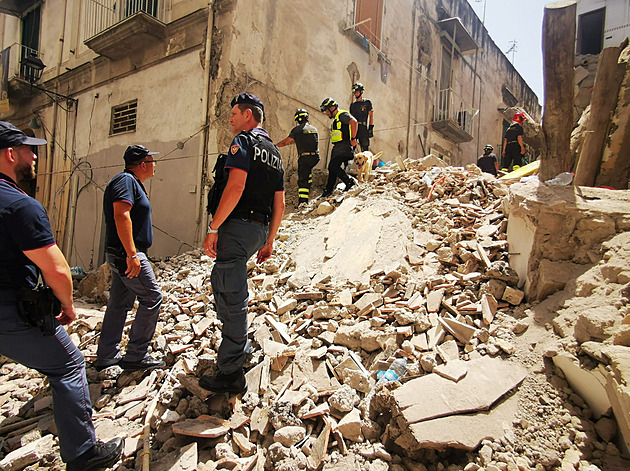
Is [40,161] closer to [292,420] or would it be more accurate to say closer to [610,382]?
[292,420]

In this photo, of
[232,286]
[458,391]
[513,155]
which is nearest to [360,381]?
[458,391]

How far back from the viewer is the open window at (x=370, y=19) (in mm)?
9789

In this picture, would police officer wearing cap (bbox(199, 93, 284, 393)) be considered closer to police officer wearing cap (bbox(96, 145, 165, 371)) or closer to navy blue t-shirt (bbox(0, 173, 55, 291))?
police officer wearing cap (bbox(96, 145, 165, 371))

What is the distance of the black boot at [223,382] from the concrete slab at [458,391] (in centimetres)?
108

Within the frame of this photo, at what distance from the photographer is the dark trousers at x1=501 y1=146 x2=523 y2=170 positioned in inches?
340

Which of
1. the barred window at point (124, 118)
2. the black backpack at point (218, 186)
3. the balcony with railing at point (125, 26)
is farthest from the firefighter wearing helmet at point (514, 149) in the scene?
the barred window at point (124, 118)

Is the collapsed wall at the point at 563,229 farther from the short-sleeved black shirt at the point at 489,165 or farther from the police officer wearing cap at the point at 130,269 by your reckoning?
the short-sleeved black shirt at the point at 489,165

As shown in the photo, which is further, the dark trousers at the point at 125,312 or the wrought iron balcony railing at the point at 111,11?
the wrought iron balcony railing at the point at 111,11

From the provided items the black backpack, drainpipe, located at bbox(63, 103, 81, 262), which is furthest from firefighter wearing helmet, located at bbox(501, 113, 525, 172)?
drainpipe, located at bbox(63, 103, 81, 262)

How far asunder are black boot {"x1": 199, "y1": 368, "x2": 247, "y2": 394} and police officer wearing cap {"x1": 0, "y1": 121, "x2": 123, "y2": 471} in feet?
1.96

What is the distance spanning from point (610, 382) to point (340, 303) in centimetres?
191

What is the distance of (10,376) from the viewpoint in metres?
3.24

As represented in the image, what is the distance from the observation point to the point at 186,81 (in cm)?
717

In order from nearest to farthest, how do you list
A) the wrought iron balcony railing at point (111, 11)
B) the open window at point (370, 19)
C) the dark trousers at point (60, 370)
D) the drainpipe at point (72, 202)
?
the dark trousers at point (60, 370)
the wrought iron balcony railing at point (111, 11)
the drainpipe at point (72, 202)
the open window at point (370, 19)
